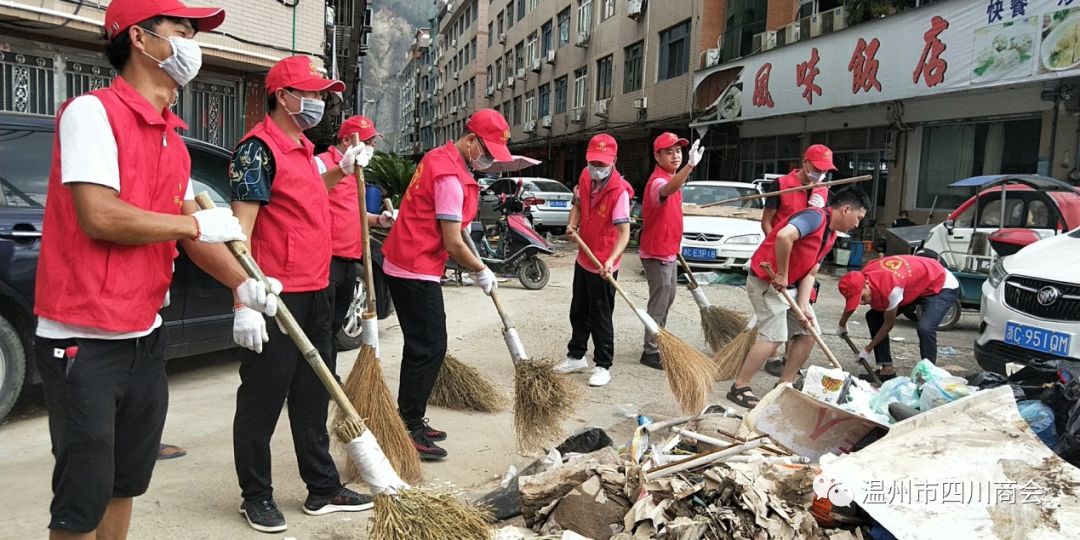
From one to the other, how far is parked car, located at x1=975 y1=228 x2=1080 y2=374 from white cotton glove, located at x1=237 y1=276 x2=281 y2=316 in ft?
14.1

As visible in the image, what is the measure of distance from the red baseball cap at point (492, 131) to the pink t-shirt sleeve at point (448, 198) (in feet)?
0.85

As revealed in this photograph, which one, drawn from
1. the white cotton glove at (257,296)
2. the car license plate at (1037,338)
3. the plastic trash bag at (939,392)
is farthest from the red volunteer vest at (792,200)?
the white cotton glove at (257,296)

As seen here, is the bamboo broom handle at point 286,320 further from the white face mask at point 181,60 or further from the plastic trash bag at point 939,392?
the plastic trash bag at point 939,392

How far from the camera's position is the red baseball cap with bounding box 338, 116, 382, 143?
4.88 metres

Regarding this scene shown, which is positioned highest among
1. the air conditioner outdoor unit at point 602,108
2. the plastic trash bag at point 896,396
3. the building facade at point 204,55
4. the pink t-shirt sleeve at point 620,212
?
the air conditioner outdoor unit at point 602,108

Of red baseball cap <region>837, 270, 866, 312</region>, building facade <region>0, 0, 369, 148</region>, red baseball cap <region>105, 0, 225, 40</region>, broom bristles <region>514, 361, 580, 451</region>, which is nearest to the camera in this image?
red baseball cap <region>105, 0, 225, 40</region>

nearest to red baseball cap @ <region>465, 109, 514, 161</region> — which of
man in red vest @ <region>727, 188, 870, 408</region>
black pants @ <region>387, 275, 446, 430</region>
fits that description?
black pants @ <region>387, 275, 446, 430</region>

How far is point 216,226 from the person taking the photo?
1.92 metres

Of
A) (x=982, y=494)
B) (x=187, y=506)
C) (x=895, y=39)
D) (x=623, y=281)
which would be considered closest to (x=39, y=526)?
(x=187, y=506)

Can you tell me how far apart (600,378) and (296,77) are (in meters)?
3.03

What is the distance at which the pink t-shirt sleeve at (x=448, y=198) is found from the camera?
334 cm

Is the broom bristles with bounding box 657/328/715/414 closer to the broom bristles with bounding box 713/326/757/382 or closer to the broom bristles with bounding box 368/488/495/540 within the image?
the broom bristles with bounding box 713/326/757/382

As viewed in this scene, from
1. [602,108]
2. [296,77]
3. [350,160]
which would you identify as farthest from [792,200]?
[602,108]

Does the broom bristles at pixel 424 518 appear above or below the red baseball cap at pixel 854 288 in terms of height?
below
